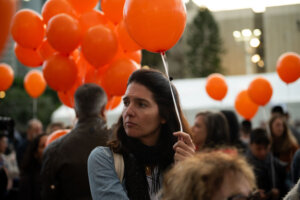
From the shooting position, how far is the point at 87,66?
411cm

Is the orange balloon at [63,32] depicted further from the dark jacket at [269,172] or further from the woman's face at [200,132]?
the dark jacket at [269,172]

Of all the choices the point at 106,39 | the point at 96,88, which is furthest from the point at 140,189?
the point at 106,39

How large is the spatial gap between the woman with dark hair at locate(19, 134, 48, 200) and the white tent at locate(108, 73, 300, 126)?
6492 millimetres

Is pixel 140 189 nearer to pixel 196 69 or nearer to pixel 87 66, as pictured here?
pixel 87 66

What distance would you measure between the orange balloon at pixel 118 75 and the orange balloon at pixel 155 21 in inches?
45.6

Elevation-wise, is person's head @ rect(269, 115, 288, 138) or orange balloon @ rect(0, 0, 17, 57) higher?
orange balloon @ rect(0, 0, 17, 57)

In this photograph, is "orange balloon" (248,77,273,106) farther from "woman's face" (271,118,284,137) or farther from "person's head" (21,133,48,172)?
"person's head" (21,133,48,172)

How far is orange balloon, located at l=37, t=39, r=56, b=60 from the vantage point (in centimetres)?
408

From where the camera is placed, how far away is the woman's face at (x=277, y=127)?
17.1 ft

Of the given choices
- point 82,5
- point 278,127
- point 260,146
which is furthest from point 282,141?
point 82,5

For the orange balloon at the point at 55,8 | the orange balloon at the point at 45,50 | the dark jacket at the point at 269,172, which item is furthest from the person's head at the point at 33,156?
the dark jacket at the point at 269,172

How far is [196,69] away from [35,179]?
20.1 m

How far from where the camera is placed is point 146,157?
6.29 feet

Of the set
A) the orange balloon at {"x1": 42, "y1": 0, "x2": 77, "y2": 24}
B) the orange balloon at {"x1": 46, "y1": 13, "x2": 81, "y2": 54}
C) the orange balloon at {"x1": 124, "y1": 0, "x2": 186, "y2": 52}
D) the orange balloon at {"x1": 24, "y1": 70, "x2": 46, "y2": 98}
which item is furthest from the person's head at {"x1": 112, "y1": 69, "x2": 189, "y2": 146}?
the orange balloon at {"x1": 24, "y1": 70, "x2": 46, "y2": 98}
